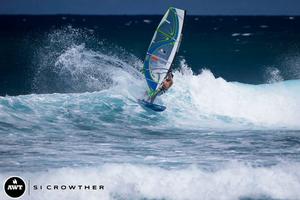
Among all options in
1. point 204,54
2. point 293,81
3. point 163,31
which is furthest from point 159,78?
point 204,54

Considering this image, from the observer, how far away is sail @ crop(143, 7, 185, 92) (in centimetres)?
1508

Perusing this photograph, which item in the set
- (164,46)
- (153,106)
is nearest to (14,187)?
(164,46)

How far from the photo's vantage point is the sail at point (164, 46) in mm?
15078

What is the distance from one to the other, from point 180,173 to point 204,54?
2512cm

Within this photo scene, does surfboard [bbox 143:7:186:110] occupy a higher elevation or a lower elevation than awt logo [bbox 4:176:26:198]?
higher

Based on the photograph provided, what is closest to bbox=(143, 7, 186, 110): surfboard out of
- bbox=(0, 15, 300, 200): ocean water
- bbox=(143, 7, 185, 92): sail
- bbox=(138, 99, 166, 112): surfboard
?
bbox=(143, 7, 185, 92): sail

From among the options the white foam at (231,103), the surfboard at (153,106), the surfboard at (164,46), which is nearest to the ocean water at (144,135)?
the white foam at (231,103)


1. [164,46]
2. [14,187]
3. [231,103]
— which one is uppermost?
[164,46]

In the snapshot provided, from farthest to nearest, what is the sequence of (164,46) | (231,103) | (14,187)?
1. (231,103)
2. (164,46)
3. (14,187)

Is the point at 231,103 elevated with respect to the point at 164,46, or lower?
lower

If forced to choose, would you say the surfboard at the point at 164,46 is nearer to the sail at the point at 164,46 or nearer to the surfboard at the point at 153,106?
the sail at the point at 164,46

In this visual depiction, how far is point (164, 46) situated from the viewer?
1544cm

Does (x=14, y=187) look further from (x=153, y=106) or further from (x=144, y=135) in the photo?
(x=153, y=106)

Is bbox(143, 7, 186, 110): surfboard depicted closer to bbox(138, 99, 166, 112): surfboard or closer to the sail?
the sail
